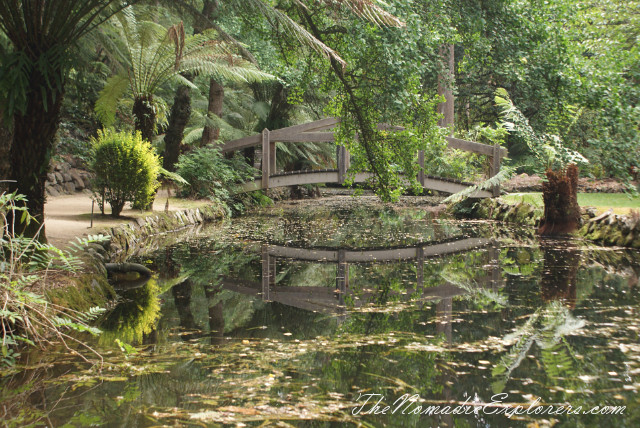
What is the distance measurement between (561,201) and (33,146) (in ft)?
24.8

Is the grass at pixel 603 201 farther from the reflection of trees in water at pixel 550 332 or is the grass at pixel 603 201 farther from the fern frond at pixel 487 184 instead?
the reflection of trees in water at pixel 550 332

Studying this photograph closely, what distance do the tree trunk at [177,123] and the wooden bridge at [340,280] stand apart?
4.68 m

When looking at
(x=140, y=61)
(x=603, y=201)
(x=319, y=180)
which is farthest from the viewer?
(x=319, y=180)

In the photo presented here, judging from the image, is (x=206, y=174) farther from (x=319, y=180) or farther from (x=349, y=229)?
(x=349, y=229)

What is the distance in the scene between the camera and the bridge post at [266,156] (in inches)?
542

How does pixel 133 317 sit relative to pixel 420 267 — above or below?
below

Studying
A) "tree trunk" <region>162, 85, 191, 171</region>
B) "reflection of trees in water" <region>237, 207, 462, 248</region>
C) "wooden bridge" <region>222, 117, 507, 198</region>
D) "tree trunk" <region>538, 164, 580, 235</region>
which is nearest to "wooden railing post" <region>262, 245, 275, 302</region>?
"reflection of trees in water" <region>237, 207, 462, 248</region>

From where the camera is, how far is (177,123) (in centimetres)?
1187

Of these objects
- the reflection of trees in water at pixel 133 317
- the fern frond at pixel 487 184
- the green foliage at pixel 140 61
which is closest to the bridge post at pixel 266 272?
the reflection of trees in water at pixel 133 317

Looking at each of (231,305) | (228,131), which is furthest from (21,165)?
(228,131)

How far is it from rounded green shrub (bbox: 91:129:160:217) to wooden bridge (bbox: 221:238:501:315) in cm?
220
